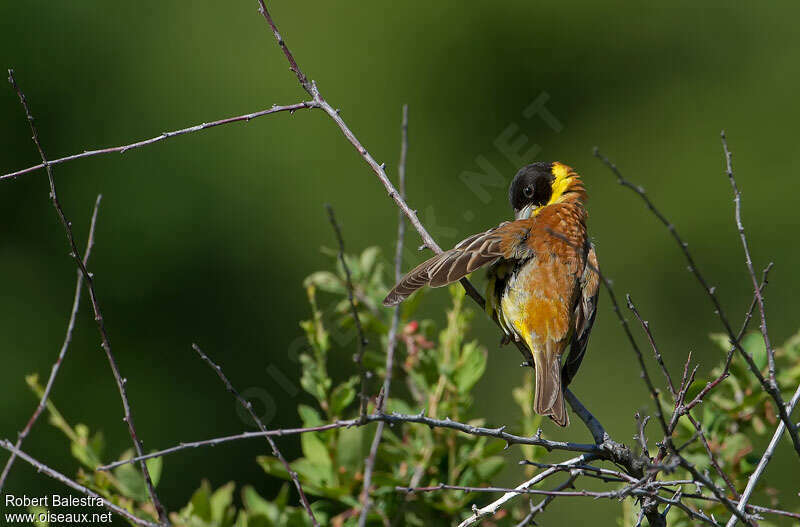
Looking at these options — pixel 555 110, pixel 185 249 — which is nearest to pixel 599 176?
pixel 555 110

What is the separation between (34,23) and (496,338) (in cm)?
418

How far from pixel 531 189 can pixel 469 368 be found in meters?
1.00

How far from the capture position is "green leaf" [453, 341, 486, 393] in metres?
2.97

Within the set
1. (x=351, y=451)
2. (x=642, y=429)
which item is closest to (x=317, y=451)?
(x=351, y=451)

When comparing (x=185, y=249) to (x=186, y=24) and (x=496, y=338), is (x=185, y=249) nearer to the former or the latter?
(x=186, y=24)

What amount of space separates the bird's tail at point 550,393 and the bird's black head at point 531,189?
98 centimetres

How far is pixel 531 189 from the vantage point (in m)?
3.74

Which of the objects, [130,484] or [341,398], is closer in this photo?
[130,484]

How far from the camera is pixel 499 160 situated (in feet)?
25.0

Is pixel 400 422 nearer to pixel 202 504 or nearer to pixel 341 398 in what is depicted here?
pixel 202 504

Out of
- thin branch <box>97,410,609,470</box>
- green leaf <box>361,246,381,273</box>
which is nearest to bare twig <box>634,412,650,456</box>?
thin branch <box>97,410,609,470</box>

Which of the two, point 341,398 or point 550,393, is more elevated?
point 341,398

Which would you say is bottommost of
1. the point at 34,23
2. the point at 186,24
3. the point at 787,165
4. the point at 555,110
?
the point at 787,165
